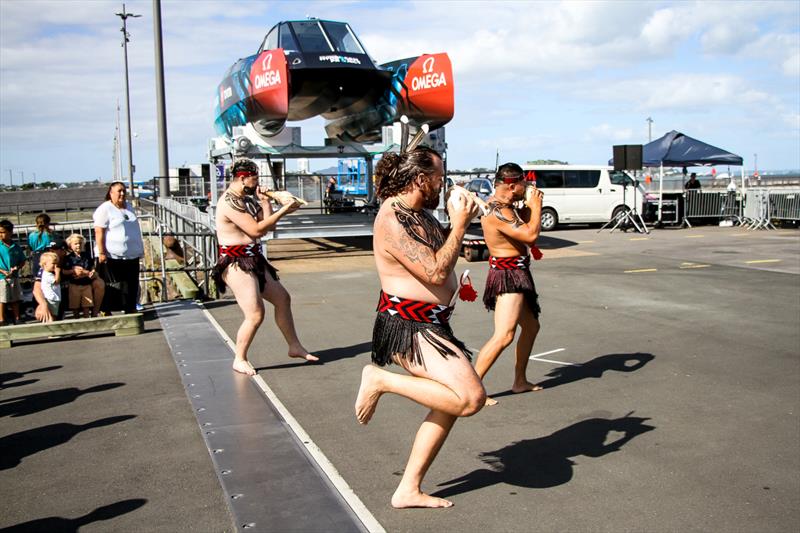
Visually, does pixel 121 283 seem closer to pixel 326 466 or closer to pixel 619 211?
pixel 326 466

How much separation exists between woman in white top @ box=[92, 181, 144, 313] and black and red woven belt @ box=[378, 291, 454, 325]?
5.87 meters

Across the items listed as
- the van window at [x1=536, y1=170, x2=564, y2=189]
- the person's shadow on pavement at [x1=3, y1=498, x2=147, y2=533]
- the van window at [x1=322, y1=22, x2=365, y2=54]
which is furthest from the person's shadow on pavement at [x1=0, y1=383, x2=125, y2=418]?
the van window at [x1=536, y1=170, x2=564, y2=189]

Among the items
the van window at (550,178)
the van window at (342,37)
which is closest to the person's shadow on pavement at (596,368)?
the van window at (342,37)

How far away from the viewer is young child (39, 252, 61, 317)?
9.00m

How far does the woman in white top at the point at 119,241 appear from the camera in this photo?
8559 millimetres

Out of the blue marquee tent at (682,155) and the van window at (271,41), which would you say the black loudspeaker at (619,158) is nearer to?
the blue marquee tent at (682,155)

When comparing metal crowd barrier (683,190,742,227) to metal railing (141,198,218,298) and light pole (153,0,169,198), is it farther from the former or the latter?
light pole (153,0,169,198)

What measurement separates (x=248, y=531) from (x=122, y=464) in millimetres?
1333

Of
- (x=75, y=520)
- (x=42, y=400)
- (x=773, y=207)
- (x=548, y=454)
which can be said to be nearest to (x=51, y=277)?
(x=42, y=400)

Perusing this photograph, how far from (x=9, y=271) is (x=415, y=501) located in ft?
24.7

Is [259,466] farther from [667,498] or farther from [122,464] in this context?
[667,498]

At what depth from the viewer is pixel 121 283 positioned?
893 centimetres

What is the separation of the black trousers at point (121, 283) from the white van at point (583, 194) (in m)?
15.8

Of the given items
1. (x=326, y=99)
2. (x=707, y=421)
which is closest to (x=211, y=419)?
(x=707, y=421)
